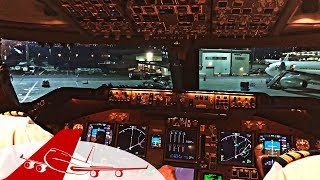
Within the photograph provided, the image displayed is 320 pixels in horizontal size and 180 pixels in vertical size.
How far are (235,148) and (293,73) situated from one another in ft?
3.53

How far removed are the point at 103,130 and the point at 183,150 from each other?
0.74 meters

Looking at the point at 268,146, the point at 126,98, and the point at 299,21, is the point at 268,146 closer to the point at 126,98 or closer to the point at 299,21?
the point at 299,21

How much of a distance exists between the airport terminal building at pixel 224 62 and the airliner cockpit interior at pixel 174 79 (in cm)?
1

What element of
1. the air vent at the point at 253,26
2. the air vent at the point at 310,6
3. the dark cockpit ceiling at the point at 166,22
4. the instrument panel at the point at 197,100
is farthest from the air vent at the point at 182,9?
the instrument panel at the point at 197,100

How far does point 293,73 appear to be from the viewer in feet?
12.7

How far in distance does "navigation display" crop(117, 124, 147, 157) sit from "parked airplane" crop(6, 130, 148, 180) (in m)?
2.73

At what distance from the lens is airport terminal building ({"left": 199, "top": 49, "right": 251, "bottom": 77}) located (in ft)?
12.6

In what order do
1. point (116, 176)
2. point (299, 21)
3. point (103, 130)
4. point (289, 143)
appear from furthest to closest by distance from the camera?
point (103, 130) → point (289, 143) → point (299, 21) → point (116, 176)

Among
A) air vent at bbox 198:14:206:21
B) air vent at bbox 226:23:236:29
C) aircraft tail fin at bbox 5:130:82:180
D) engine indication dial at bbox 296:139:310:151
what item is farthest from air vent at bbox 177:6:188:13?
aircraft tail fin at bbox 5:130:82:180

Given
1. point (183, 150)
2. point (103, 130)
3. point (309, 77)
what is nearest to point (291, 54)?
point (309, 77)

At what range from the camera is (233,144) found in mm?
3389

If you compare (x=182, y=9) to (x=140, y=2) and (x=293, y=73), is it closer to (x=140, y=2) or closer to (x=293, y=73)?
(x=140, y=2)

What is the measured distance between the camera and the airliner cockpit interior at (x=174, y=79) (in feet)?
10.1

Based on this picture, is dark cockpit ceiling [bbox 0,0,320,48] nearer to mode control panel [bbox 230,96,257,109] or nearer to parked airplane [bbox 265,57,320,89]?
parked airplane [bbox 265,57,320,89]
